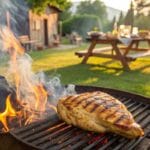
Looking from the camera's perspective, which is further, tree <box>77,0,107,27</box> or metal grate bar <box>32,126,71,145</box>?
tree <box>77,0,107,27</box>

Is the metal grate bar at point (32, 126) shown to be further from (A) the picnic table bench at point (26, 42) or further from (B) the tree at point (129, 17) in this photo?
(B) the tree at point (129, 17)

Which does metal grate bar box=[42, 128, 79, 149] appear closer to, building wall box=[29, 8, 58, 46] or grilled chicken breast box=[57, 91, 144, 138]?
grilled chicken breast box=[57, 91, 144, 138]

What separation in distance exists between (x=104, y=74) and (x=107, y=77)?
517 millimetres

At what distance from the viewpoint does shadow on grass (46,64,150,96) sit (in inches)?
306

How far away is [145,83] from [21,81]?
5.07m

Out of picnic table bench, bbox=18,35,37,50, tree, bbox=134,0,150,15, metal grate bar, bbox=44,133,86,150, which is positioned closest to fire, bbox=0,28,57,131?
metal grate bar, bbox=44,133,86,150

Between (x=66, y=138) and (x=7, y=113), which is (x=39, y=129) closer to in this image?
(x=66, y=138)

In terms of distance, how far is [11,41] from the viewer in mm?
4184

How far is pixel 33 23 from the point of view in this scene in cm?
1967

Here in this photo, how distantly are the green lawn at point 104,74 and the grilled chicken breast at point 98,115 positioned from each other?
399 centimetres

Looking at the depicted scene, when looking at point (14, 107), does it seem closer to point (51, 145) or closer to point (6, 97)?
point (6, 97)

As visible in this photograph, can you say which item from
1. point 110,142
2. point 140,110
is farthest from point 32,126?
point 140,110

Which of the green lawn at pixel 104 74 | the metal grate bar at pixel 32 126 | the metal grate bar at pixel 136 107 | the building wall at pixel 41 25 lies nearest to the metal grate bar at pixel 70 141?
the metal grate bar at pixel 32 126

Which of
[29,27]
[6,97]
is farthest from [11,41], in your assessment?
[29,27]
